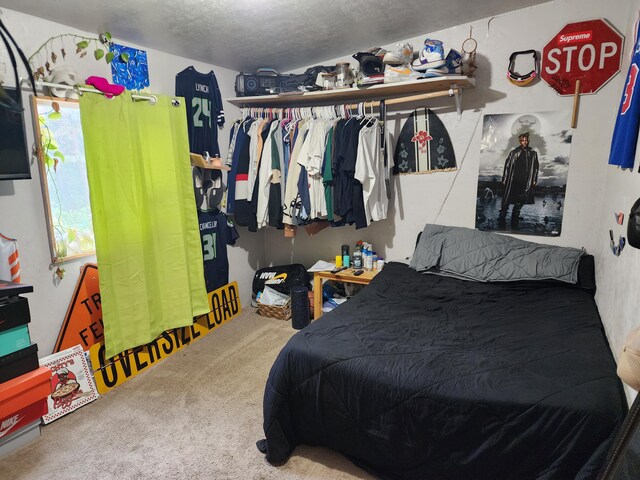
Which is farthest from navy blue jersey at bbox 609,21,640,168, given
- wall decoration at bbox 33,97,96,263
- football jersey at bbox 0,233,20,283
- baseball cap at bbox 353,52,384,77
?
football jersey at bbox 0,233,20,283

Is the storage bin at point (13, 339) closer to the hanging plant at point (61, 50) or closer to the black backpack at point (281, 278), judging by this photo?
the hanging plant at point (61, 50)

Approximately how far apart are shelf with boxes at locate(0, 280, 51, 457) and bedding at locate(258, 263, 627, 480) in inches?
45.7

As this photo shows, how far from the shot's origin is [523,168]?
2.84 meters

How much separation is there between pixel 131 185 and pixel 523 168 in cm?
268

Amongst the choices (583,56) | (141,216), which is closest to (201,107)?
(141,216)

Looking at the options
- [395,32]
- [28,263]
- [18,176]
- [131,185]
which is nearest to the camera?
[18,176]

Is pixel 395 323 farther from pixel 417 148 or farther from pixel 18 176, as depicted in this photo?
pixel 18 176

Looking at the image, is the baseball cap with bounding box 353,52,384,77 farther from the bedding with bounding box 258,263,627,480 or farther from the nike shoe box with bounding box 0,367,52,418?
the nike shoe box with bounding box 0,367,52,418

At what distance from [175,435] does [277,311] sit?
153cm

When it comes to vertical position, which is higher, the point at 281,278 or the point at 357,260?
the point at 357,260

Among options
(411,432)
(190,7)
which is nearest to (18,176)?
(190,7)

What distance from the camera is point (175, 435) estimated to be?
6.76ft

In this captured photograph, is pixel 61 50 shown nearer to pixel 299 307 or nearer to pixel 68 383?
pixel 68 383

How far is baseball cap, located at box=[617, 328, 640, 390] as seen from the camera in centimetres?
84
